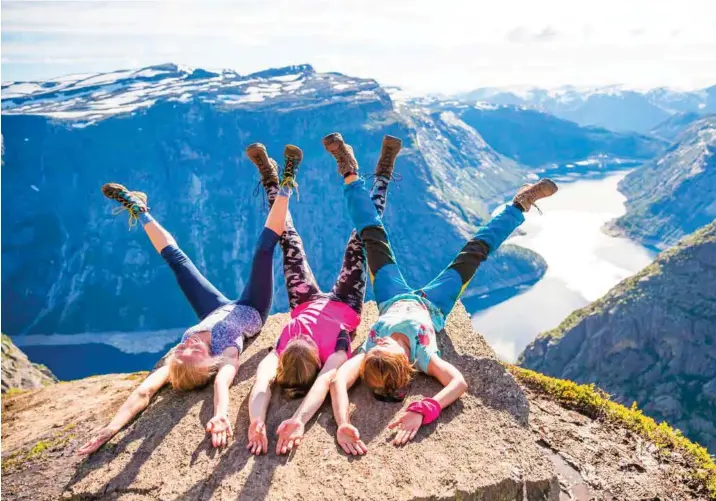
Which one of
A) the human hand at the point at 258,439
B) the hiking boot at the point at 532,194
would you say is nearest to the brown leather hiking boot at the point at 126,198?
the human hand at the point at 258,439

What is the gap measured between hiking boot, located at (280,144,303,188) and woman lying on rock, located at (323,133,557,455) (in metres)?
0.59

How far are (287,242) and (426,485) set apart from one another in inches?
185

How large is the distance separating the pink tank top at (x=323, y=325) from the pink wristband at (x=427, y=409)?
1329 millimetres

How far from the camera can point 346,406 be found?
18.1 ft

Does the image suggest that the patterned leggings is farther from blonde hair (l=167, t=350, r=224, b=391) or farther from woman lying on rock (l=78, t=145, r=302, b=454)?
blonde hair (l=167, t=350, r=224, b=391)

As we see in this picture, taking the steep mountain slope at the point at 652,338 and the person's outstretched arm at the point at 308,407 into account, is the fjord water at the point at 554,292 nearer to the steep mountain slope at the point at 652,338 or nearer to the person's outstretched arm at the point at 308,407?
the steep mountain slope at the point at 652,338

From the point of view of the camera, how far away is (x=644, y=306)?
103 metres

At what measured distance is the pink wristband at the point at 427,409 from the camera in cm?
543

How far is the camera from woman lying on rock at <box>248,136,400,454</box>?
219 inches

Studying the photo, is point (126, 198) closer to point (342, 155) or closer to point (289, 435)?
point (342, 155)

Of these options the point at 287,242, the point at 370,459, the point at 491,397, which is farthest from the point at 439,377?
the point at 287,242

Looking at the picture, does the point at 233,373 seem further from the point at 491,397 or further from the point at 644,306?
the point at 644,306

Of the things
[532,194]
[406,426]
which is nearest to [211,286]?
[406,426]

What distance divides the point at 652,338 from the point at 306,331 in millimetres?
111980
